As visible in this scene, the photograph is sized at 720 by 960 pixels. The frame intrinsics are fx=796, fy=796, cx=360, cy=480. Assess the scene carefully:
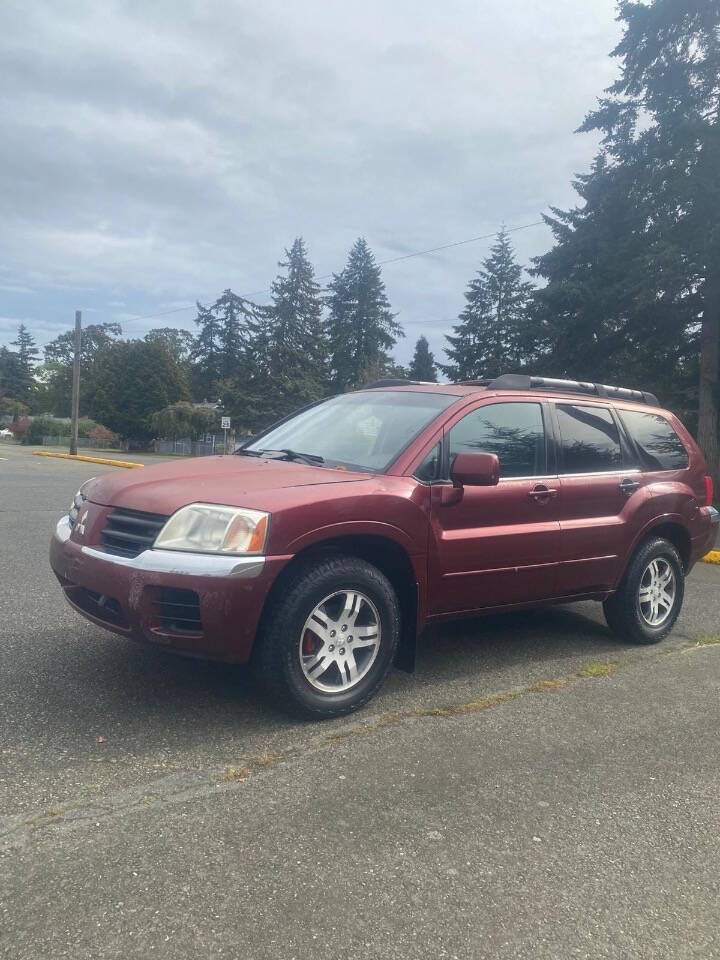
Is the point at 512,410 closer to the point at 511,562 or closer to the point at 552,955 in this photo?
the point at 511,562

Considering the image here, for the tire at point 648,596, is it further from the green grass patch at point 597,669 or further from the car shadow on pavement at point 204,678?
the green grass patch at point 597,669

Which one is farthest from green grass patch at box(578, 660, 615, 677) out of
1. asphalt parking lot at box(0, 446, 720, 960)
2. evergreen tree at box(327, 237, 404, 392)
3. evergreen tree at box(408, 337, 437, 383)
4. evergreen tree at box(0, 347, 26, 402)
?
evergreen tree at box(0, 347, 26, 402)

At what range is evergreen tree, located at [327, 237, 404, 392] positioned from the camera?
61.7 meters

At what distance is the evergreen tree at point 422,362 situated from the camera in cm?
8512

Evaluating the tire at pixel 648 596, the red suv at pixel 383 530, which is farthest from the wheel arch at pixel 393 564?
the tire at pixel 648 596

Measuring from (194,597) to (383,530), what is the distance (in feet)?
3.30

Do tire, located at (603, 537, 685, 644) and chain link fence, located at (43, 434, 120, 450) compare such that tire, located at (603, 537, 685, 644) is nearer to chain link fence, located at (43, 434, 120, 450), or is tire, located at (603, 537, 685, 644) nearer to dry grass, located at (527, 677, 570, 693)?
dry grass, located at (527, 677, 570, 693)

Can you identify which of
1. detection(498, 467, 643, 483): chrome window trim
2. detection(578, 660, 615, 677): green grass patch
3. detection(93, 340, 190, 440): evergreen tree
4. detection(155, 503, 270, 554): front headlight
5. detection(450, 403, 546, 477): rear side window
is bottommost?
detection(578, 660, 615, 677): green grass patch

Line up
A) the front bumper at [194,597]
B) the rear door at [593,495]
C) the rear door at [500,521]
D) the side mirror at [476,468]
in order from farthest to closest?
the rear door at [593,495], the rear door at [500,521], the side mirror at [476,468], the front bumper at [194,597]

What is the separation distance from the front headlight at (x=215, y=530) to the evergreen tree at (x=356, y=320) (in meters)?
58.0

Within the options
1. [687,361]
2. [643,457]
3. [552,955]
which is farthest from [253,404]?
[552,955]

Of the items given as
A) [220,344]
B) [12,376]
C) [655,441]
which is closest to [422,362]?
[220,344]

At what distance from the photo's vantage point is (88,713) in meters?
3.74

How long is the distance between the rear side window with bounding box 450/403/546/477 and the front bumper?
1499 mm
